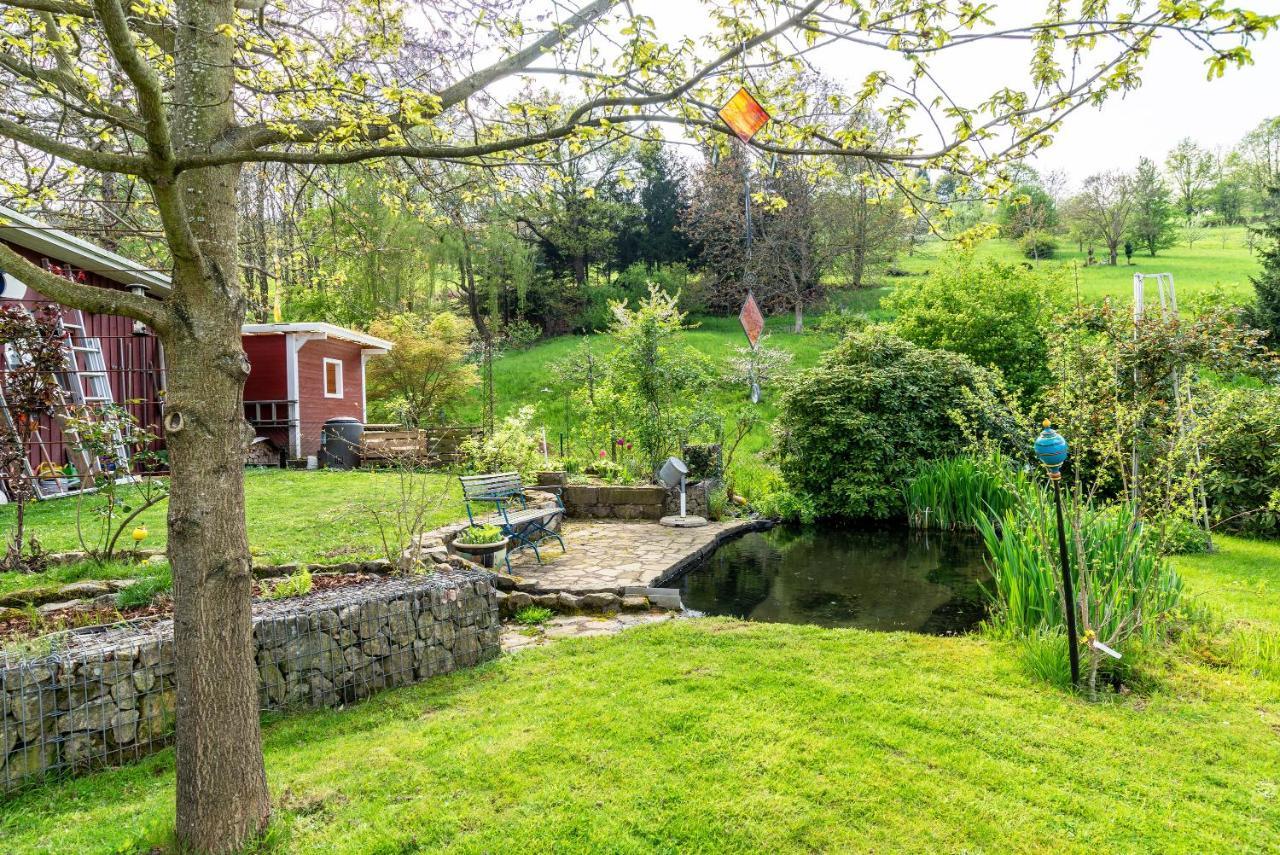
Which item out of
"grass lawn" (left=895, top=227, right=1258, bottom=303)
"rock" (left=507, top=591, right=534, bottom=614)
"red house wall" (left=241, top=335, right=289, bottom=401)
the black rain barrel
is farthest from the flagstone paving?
"grass lawn" (left=895, top=227, right=1258, bottom=303)

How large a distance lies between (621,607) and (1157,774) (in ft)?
11.7

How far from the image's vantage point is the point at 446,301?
23.6 meters

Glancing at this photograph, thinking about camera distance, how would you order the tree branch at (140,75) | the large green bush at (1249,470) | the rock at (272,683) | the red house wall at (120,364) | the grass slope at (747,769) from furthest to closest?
the red house wall at (120,364), the large green bush at (1249,470), the rock at (272,683), the grass slope at (747,769), the tree branch at (140,75)

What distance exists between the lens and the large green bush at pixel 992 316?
44.0 ft

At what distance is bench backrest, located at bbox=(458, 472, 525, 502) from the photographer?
682 cm

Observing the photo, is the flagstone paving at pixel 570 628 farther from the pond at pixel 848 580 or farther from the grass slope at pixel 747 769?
the pond at pixel 848 580

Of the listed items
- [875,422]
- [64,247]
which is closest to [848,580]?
[875,422]

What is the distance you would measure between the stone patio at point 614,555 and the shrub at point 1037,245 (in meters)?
24.0

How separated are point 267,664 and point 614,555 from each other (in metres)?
4.07

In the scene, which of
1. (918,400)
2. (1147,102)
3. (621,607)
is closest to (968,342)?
(918,400)

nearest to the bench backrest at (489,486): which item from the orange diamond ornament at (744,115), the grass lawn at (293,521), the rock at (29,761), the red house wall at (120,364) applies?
the grass lawn at (293,521)

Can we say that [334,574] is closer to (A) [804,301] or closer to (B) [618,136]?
(B) [618,136]

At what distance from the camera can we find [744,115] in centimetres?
272

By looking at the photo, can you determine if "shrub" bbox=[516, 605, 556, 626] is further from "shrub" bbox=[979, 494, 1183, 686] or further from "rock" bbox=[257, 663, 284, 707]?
"shrub" bbox=[979, 494, 1183, 686]
